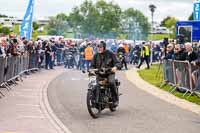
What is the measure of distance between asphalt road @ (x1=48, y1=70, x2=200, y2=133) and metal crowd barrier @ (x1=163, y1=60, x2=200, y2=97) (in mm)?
1269

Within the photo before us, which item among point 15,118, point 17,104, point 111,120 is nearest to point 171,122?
point 111,120

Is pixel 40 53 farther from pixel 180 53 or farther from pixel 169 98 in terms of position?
pixel 169 98

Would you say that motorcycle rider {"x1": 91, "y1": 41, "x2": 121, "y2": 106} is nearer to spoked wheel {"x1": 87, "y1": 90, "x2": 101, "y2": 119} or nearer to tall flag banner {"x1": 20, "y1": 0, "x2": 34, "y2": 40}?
spoked wheel {"x1": 87, "y1": 90, "x2": 101, "y2": 119}

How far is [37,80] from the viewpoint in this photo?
85.0 feet

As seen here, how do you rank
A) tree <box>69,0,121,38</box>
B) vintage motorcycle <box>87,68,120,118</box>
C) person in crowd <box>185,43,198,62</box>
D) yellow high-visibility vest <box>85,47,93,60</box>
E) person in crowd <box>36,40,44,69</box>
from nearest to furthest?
vintage motorcycle <box>87,68,120,118</box> < person in crowd <box>185,43,198,62</box> < person in crowd <box>36,40,44,69</box> < yellow high-visibility vest <box>85,47,93,60</box> < tree <box>69,0,121,38</box>

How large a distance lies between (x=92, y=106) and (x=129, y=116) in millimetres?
1000

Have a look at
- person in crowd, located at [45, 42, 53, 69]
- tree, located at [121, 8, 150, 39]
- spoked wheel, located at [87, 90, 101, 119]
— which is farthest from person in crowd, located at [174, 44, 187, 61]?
tree, located at [121, 8, 150, 39]

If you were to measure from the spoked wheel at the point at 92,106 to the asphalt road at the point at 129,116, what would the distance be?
148mm

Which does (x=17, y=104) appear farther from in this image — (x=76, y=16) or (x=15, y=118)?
(x=76, y=16)

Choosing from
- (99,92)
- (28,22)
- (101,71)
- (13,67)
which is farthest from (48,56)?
(99,92)

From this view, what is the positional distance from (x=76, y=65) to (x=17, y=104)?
23290 mm

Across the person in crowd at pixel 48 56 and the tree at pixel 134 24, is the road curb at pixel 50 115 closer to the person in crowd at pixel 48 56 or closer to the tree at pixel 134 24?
the person in crowd at pixel 48 56

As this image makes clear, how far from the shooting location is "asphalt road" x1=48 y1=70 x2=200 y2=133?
40.6 feet

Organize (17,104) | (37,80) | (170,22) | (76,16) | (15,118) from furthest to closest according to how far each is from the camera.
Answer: (170,22) < (76,16) < (37,80) < (17,104) < (15,118)
